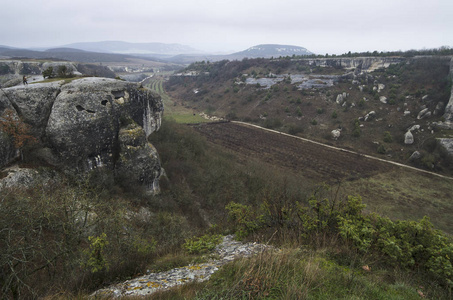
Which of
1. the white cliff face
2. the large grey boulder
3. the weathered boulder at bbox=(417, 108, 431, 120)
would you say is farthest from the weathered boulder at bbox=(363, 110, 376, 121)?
the large grey boulder

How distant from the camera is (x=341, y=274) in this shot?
262 inches

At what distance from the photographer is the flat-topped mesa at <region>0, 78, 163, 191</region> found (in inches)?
677

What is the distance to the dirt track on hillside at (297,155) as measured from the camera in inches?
1367

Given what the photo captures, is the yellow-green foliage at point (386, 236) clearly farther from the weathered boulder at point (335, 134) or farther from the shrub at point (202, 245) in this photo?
the weathered boulder at point (335, 134)

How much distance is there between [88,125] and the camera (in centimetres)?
1791

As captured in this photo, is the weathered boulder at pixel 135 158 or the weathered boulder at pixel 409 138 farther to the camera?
the weathered boulder at pixel 409 138

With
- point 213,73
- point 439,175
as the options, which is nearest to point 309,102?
point 439,175

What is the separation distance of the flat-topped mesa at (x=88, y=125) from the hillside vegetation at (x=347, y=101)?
130 feet

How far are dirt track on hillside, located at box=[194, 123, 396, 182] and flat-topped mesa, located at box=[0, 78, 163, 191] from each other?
22.0 m

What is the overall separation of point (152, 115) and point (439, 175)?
4100 cm

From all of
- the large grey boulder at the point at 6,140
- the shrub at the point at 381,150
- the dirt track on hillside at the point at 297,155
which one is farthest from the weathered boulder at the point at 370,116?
the large grey boulder at the point at 6,140

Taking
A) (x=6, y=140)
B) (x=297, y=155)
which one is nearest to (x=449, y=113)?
(x=297, y=155)

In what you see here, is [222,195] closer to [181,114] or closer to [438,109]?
[438,109]

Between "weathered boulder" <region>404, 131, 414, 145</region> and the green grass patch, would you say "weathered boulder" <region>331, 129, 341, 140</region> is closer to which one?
"weathered boulder" <region>404, 131, 414, 145</region>
